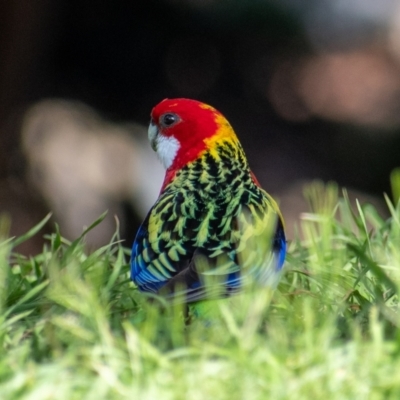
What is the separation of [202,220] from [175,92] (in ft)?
15.3

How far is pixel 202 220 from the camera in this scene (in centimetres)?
302

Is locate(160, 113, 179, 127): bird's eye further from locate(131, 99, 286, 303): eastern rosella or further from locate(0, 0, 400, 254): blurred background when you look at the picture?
locate(0, 0, 400, 254): blurred background

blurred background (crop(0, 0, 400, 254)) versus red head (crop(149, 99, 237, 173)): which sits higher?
red head (crop(149, 99, 237, 173))

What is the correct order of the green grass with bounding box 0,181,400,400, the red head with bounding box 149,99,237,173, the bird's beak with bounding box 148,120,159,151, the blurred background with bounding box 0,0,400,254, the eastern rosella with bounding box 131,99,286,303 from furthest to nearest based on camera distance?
the blurred background with bounding box 0,0,400,254 < the bird's beak with bounding box 148,120,159,151 < the red head with bounding box 149,99,237,173 < the eastern rosella with bounding box 131,99,286,303 < the green grass with bounding box 0,181,400,400

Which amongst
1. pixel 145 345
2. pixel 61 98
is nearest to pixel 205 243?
pixel 145 345

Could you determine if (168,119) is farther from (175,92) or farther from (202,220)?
(175,92)

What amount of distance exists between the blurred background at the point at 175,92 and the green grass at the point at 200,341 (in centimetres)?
407

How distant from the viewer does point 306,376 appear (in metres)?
1.81

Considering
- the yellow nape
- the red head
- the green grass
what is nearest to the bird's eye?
the red head

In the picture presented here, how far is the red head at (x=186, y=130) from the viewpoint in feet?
12.1

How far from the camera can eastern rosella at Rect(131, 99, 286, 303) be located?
2.69m

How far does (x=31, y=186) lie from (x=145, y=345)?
5.16 metres

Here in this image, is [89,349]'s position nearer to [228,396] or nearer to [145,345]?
[145,345]

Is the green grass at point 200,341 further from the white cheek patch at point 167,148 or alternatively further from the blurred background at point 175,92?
the blurred background at point 175,92
